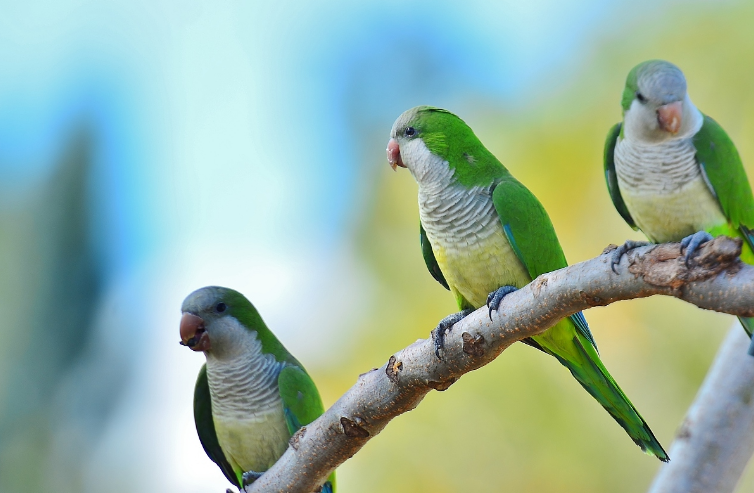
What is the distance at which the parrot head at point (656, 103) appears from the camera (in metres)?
2.22

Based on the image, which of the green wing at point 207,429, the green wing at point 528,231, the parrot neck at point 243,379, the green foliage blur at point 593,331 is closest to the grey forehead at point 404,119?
the green wing at point 528,231

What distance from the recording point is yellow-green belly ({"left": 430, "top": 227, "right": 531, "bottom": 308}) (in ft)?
8.88

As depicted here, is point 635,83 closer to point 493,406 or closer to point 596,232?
point 596,232

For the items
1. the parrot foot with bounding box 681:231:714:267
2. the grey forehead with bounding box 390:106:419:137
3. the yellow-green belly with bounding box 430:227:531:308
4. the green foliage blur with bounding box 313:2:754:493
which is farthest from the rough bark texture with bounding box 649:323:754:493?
the green foliage blur with bounding box 313:2:754:493

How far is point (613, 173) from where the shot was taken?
8.58 feet

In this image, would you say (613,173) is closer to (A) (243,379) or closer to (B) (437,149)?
(B) (437,149)

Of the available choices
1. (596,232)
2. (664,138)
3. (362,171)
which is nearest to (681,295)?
(664,138)


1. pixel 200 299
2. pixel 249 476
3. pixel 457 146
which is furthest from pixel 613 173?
pixel 249 476

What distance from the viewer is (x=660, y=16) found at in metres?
7.27

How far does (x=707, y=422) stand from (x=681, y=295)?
1.82m

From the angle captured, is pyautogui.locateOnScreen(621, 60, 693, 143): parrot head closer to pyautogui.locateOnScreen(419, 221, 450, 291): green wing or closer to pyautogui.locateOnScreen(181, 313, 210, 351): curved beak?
pyautogui.locateOnScreen(419, 221, 450, 291): green wing

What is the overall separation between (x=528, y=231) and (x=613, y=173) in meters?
0.38

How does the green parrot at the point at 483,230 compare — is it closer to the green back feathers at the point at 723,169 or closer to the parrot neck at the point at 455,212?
the parrot neck at the point at 455,212

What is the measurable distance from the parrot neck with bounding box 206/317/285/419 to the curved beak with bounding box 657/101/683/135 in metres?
1.99
